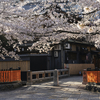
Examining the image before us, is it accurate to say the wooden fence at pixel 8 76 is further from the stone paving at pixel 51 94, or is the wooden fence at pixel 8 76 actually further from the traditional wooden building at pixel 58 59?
the traditional wooden building at pixel 58 59

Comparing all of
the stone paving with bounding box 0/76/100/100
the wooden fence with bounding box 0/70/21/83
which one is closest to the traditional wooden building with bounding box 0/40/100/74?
the wooden fence with bounding box 0/70/21/83

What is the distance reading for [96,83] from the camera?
436 inches

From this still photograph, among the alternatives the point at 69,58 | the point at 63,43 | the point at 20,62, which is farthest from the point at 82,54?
the point at 20,62

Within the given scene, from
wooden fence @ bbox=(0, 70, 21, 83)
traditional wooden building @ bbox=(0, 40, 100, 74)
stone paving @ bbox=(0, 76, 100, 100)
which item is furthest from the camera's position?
traditional wooden building @ bbox=(0, 40, 100, 74)

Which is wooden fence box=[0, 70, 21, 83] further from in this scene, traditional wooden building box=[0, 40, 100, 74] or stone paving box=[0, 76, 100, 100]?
traditional wooden building box=[0, 40, 100, 74]

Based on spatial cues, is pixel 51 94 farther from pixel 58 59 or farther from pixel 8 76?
pixel 58 59

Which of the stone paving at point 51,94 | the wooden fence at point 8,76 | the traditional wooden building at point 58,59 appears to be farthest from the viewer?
the traditional wooden building at point 58,59

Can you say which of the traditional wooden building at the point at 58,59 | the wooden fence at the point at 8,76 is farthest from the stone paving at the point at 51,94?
the traditional wooden building at the point at 58,59

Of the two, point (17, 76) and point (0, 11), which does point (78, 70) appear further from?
point (0, 11)

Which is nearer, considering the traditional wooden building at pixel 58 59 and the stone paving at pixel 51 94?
the stone paving at pixel 51 94

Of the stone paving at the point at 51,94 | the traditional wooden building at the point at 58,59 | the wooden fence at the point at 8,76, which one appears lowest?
the stone paving at the point at 51,94

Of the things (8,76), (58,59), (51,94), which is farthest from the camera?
(58,59)

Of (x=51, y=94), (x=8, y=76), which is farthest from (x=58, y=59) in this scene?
(x=51, y=94)

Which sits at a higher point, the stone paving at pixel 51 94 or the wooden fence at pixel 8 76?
the wooden fence at pixel 8 76
